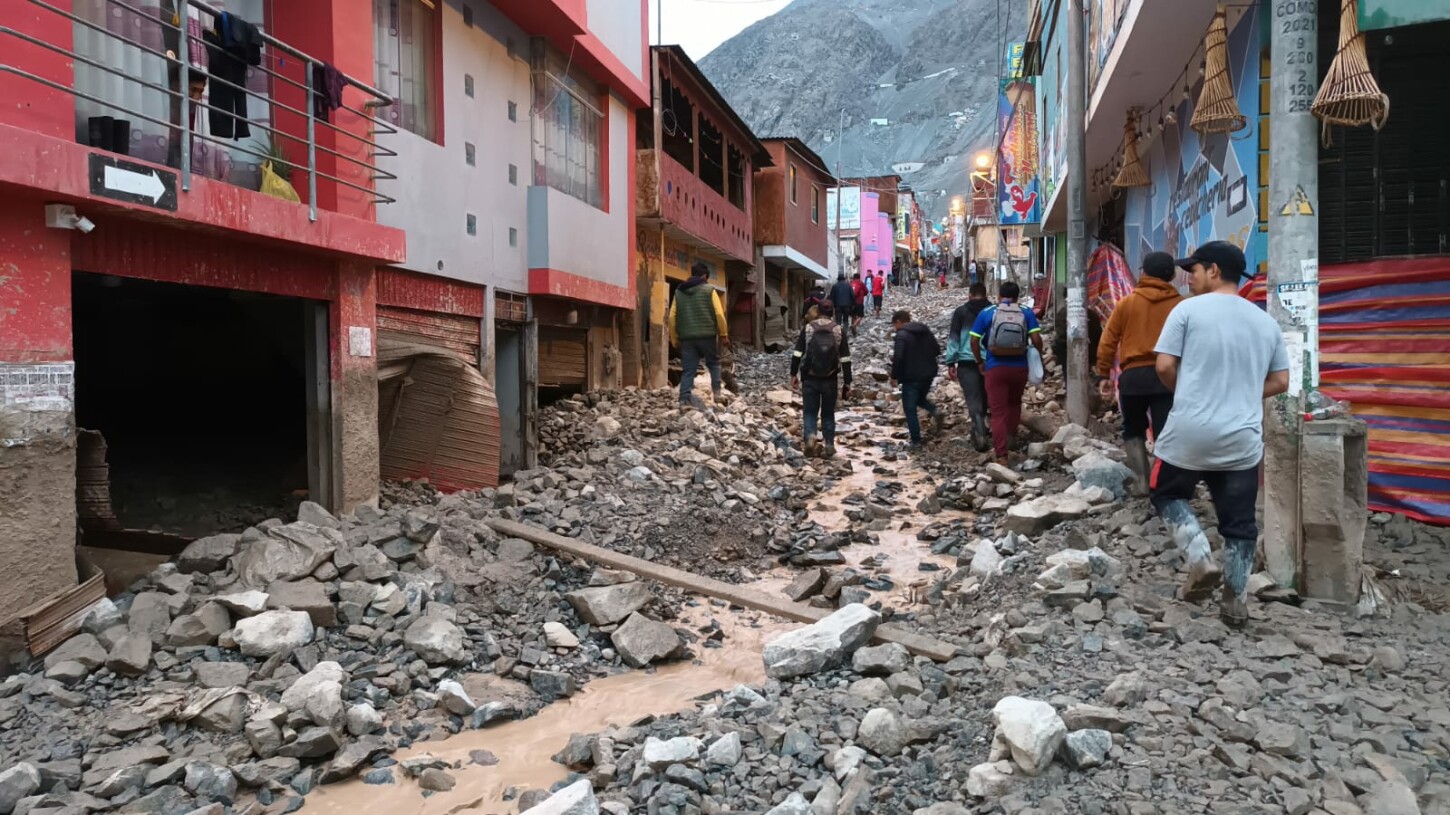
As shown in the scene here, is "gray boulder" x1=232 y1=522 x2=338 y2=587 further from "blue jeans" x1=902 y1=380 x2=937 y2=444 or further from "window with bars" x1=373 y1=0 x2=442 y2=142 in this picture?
"blue jeans" x1=902 y1=380 x2=937 y2=444

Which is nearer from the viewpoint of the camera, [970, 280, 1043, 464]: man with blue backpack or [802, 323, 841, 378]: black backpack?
[970, 280, 1043, 464]: man with blue backpack

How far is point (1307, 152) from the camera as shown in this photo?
4.69 metres

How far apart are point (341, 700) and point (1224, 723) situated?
384cm

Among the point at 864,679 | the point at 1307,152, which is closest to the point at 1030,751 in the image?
the point at 864,679

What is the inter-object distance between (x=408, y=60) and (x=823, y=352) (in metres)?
5.30

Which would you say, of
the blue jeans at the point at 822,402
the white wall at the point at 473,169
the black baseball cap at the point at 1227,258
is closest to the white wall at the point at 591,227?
the white wall at the point at 473,169

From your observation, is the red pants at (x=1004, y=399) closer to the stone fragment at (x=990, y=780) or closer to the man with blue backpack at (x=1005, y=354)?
the man with blue backpack at (x=1005, y=354)

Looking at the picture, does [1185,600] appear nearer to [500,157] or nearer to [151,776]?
[151,776]

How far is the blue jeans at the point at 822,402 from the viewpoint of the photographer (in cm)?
1088

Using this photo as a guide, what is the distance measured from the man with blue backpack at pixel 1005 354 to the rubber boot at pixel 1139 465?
235cm

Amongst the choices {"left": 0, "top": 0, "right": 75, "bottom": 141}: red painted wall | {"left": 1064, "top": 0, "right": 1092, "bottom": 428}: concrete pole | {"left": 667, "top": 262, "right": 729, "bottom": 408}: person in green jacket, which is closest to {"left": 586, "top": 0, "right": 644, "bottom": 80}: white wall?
{"left": 667, "top": 262, "right": 729, "bottom": 408}: person in green jacket

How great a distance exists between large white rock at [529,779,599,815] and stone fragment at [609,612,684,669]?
202cm

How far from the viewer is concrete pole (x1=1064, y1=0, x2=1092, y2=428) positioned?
980 centimetres

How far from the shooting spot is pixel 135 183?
4762mm
